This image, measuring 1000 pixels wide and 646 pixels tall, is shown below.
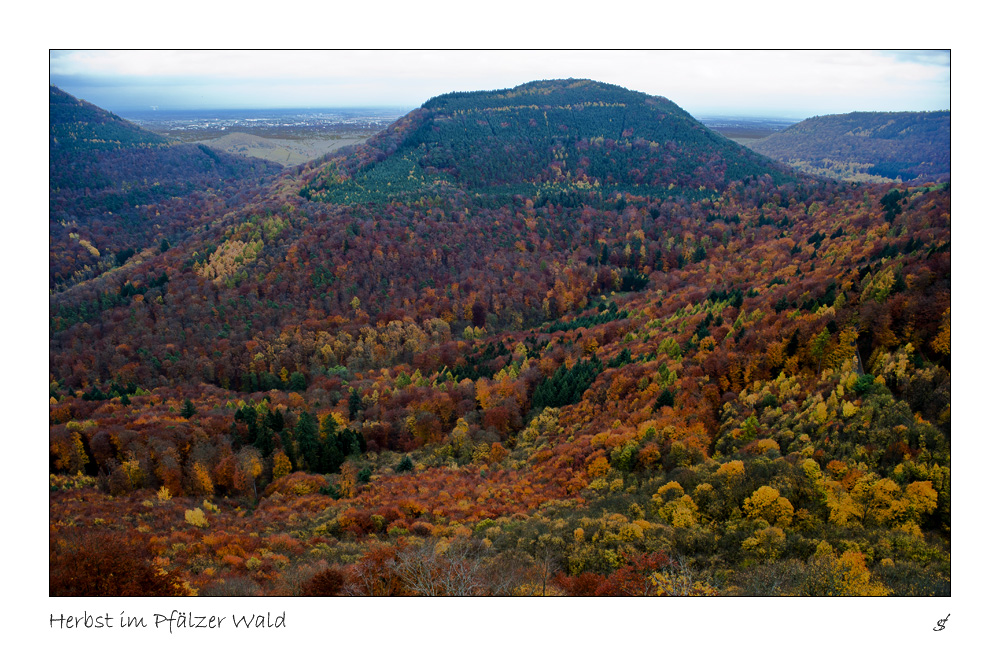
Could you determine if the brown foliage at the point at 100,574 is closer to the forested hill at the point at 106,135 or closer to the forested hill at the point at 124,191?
the forested hill at the point at 124,191

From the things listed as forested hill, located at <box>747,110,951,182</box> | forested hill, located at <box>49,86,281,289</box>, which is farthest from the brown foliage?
forested hill, located at <box>747,110,951,182</box>

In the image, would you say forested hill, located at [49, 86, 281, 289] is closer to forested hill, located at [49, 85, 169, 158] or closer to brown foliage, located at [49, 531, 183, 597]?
forested hill, located at [49, 85, 169, 158]

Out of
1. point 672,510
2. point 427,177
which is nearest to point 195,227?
point 427,177

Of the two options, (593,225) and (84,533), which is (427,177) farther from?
(84,533)

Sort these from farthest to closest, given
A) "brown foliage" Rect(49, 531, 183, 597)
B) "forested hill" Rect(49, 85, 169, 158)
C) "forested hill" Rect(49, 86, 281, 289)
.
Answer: "forested hill" Rect(49, 86, 281, 289), "forested hill" Rect(49, 85, 169, 158), "brown foliage" Rect(49, 531, 183, 597)

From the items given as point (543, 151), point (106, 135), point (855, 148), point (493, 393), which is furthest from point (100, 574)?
point (855, 148)
